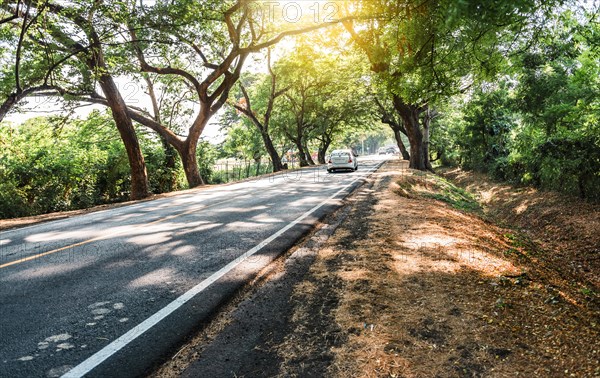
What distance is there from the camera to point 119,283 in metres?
4.49

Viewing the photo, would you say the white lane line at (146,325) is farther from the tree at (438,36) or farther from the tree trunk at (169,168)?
the tree trunk at (169,168)

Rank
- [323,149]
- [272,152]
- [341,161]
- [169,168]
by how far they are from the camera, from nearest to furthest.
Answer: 1. [169,168]
2. [341,161]
3. [272,152]
4. [323,149]

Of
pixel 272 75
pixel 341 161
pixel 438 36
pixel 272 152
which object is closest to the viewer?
pixel 438 36

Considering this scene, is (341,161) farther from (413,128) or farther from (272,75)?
(272,75)

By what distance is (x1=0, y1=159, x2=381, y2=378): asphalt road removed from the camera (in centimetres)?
302

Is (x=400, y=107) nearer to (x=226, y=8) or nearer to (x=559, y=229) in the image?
(x=226, y=8)

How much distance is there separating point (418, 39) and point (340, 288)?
20.8 ft

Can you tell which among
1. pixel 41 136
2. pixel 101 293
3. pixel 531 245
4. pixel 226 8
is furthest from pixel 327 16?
pixel 41 136

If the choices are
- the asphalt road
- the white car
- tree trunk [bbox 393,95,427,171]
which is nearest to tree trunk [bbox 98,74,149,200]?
the asphalt road

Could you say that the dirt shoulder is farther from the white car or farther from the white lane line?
the white car

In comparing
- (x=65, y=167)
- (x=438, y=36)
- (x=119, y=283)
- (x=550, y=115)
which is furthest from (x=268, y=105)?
(x=119, y=283)

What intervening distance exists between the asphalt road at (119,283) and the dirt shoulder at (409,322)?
46 cm

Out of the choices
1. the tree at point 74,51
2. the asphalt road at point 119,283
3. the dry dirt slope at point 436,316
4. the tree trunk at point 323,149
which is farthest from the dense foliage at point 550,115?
the tree trunk at point 323,149

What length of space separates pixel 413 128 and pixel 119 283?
19644 millimetres
